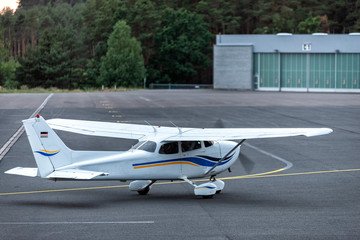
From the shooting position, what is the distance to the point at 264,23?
15288cm

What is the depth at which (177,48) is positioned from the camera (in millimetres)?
117875

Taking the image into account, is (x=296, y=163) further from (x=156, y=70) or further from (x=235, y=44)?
(x=156, y=70)

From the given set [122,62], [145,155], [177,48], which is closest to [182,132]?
[145,155]

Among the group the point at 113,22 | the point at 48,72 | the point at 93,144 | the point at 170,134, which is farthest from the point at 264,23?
the point at 170,134

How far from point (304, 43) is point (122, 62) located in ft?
132

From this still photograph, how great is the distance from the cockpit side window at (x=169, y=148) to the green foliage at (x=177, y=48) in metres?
102

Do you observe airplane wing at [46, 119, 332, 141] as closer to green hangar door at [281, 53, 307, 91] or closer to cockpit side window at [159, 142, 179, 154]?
cockpit side window at [159, 142, 179, 154]

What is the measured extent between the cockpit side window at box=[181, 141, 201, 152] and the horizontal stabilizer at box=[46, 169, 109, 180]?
2530mm

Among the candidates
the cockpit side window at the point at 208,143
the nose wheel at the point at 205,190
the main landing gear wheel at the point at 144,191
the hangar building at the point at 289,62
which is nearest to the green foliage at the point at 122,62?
the hangar building at the point at 289,62

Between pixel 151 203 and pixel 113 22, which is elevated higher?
pixel 113 22

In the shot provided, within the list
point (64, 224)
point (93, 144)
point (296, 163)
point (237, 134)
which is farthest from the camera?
point (93, 144)

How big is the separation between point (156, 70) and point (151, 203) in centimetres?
10738

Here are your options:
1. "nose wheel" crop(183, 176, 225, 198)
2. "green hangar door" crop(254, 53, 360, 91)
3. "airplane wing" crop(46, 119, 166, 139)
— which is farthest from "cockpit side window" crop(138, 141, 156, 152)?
"green hangar door" crop(254, 53, 360, 91)

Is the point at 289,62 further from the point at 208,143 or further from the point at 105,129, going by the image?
the point at 105,129
